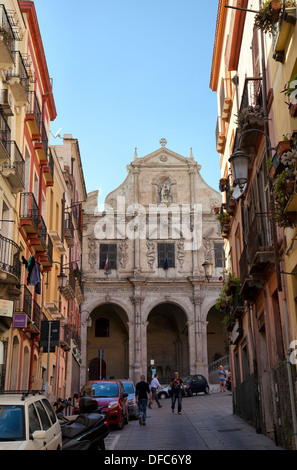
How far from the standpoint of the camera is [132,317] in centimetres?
4506

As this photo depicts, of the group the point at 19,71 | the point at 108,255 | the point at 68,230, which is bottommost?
the point at 68,230

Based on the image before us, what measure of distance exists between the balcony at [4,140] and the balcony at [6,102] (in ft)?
0.57

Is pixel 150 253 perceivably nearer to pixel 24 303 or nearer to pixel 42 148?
pixel 42 148

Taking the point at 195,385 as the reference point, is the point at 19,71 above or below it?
above

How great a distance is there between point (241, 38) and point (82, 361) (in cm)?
3071

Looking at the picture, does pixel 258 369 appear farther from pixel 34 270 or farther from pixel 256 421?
pixel 34 270

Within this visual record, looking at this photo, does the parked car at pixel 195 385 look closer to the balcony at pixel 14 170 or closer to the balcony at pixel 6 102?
the balcony at pixel 14 170

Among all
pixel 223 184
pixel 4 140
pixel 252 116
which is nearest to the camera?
pixel 252 116

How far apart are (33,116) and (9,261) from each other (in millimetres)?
5828

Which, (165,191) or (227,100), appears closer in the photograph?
(227,100)

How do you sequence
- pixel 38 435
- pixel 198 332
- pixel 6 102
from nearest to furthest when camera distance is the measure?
pixel 38 435
pixel 6 102
pixel 198 332

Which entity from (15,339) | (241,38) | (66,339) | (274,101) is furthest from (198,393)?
(274,101)

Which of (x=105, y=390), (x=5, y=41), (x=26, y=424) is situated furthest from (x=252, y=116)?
(x=105, y=390)

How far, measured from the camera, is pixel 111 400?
18.0 meters
